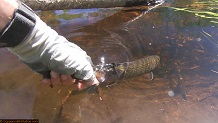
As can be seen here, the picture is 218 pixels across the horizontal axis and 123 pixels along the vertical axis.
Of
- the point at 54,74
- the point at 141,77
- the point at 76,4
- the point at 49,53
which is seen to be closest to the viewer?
the point at 49,53

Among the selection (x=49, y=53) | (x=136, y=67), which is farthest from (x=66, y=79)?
(x=136, y=67)

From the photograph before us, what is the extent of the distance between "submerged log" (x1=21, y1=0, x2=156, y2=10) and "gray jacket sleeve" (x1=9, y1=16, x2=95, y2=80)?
7.40 ft

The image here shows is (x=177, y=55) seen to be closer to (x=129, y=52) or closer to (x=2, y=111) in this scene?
(x=129, y=52)

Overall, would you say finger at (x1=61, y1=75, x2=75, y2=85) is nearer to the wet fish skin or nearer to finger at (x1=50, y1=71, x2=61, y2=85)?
finger at (x1=50, y1=71, x2=61, y2=85)

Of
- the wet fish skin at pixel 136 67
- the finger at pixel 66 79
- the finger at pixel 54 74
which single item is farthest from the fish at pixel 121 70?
the finger at pixel 54 74

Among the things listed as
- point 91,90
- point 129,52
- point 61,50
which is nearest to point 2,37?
point 61,50

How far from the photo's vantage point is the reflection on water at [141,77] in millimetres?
2754

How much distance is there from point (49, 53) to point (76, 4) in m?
2.57

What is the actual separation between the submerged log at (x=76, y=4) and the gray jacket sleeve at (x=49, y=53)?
225 centimetres

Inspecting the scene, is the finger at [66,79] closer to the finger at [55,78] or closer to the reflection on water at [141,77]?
the finger at [55,78]

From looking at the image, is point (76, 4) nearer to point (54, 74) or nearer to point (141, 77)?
point (141, 77)

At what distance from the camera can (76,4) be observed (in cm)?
394

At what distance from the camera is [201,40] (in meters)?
3.91

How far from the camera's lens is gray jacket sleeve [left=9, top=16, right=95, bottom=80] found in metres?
1.44
